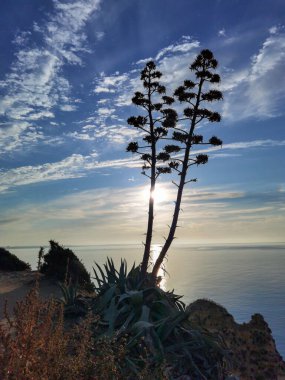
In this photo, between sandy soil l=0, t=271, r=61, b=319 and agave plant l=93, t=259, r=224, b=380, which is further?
sandy soil l=0, t=271, r=61, b=319

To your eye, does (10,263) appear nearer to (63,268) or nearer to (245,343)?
(63,268)

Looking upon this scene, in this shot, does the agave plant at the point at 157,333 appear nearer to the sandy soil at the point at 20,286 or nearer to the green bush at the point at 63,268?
the sandy soil at the point at 20,286

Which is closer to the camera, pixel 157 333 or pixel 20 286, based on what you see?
pixel 157 333

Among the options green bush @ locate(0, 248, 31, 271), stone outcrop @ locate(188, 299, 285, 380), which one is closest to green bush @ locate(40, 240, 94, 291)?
green bush @ locate(0, 248, 31, 271)

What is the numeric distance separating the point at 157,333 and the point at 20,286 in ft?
32.6

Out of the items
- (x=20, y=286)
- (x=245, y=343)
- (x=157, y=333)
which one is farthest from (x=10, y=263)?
(x=157, y=333)

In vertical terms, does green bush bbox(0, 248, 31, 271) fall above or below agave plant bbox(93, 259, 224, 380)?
above

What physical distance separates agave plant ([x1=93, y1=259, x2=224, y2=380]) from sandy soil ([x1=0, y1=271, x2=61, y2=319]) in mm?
5548

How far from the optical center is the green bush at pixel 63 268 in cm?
1894

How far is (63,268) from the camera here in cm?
1920

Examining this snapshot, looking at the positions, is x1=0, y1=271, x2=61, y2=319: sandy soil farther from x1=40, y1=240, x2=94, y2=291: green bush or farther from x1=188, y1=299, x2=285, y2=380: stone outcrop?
x1=188, y1=299, x2=285, y2=380: stone outcrop

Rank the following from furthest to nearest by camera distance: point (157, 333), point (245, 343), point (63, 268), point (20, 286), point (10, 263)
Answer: point (10, 263), point (63, 268), point (20, 286), point (245, 343), point (157, 333)

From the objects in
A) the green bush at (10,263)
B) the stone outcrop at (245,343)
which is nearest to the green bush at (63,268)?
the green bush at (10,263)

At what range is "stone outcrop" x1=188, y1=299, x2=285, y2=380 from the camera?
36.7 ft
